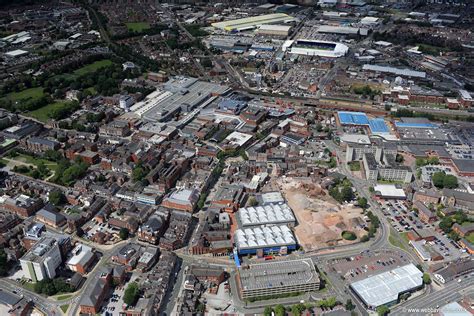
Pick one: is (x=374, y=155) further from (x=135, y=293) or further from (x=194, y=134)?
(x=135, y=293)

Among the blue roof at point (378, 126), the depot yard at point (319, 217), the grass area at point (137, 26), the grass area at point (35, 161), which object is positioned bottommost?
the grass area at point (35, 161)

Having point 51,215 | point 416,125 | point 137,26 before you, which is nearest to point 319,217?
point 51,215

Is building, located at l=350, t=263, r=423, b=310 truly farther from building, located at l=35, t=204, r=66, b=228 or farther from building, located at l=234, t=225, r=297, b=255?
building, located at l=35, t=204, r=66, b=228

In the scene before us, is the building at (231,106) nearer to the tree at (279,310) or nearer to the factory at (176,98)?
the factory at (176,98)

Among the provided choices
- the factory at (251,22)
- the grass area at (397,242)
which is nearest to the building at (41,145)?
the grass area at (397,242)

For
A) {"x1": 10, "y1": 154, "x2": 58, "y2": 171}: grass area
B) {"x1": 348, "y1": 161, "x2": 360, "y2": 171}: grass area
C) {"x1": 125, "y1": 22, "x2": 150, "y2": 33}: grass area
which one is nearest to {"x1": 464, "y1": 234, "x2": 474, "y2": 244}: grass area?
{"x1": 348, "y1": 161, "x2": 360, "y2": 171}: grass area

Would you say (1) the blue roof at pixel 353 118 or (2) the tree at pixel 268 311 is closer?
(2) the tree at pixel 268 311

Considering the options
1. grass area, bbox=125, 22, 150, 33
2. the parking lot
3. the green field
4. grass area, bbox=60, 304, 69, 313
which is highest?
the parking lot
